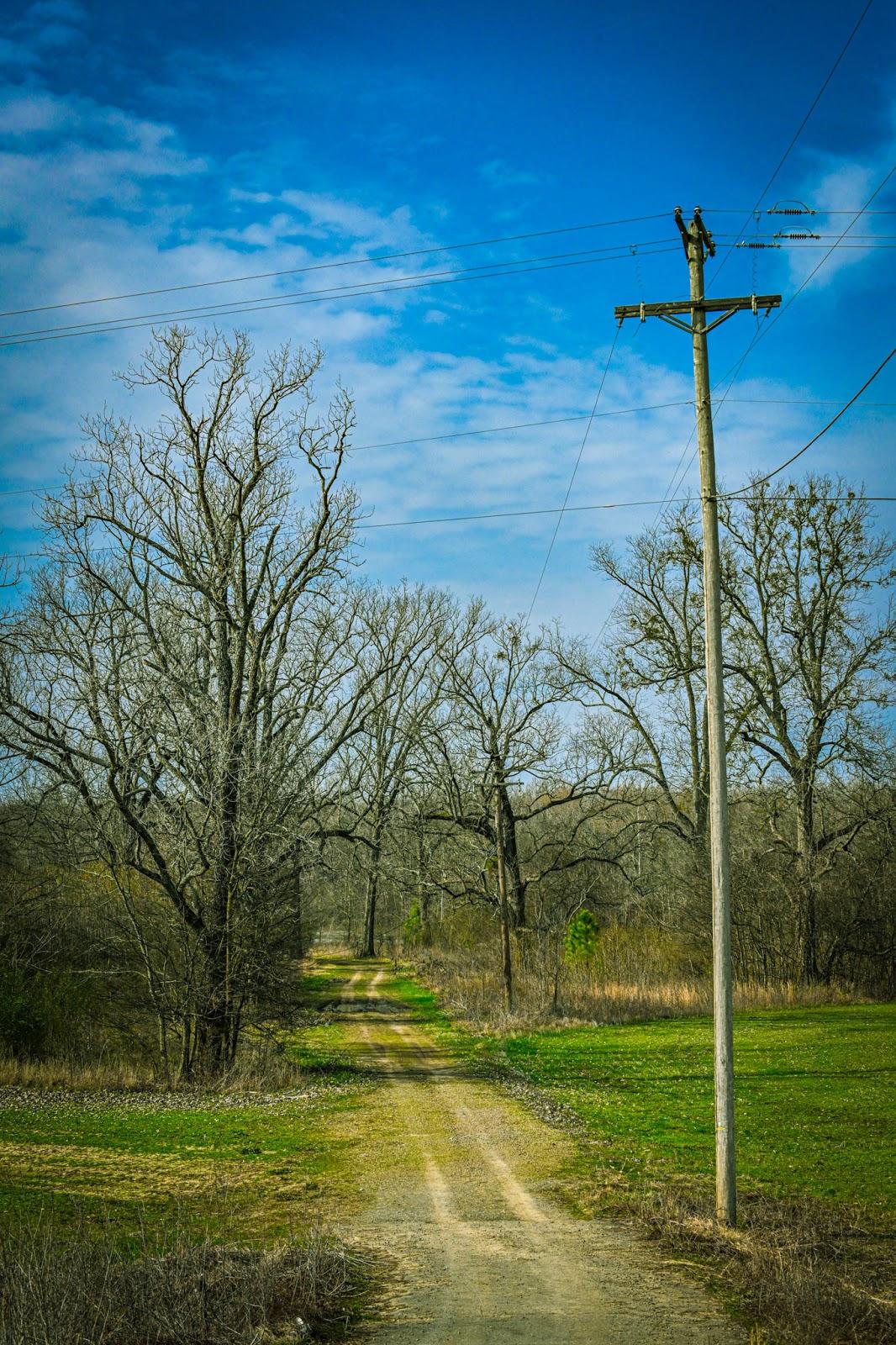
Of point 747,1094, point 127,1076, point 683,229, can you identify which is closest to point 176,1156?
point 127,1076

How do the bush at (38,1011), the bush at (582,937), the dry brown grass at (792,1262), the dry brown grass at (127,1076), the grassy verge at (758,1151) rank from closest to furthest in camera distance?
the dry brown grass at (792,1262) < the grassy verge at (758,1151) < the dry brown grass at (127,1076) < the bush at (38,1011) < the bush at (582,937)

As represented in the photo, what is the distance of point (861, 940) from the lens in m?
31.2

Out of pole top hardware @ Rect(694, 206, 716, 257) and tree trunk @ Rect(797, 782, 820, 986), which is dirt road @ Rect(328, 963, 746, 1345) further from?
tree trunk @ Rect(797, 782, 820, 986)

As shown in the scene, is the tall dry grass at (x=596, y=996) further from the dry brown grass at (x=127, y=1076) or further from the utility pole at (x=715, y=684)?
the utility pole at (x=715, y=684)

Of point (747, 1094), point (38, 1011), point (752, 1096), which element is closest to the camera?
point (752, 1096)

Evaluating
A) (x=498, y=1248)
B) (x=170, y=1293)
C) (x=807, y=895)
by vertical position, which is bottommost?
(x=498, y=1248)

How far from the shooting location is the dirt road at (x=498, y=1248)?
605 centimetres

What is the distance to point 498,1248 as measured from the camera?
7.63 metres

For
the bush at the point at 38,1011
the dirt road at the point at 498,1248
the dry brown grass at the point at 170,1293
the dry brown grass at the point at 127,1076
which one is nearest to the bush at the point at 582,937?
the dry brown grass at the point at 127,1076

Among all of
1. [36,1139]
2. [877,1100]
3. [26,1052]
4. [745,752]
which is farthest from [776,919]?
[36,1139]

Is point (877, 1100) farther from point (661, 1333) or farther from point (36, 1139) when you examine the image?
point (36, 1139)

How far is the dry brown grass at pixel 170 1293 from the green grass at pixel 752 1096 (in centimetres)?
446

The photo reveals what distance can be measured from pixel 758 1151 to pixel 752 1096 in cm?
366

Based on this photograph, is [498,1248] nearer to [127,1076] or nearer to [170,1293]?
[170,1293]
